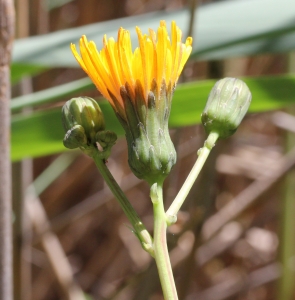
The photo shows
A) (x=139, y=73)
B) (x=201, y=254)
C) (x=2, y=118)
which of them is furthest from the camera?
(x=201, y=254)

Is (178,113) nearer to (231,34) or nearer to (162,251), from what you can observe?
(231,34)

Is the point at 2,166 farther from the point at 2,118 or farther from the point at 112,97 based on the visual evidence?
the point at 112,97

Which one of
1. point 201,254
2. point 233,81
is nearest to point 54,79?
point 201,254

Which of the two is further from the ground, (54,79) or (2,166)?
(2,166)

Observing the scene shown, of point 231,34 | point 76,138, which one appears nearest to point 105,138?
point 76,138

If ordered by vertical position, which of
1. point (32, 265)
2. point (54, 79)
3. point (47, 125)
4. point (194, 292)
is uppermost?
point (47, 125)

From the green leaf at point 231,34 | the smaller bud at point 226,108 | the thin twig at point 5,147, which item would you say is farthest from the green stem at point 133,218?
the green leaf at point 231,34

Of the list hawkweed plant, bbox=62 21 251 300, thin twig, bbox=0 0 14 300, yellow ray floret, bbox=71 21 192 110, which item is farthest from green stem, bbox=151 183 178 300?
thin twig, bbox=0 0 14 300
